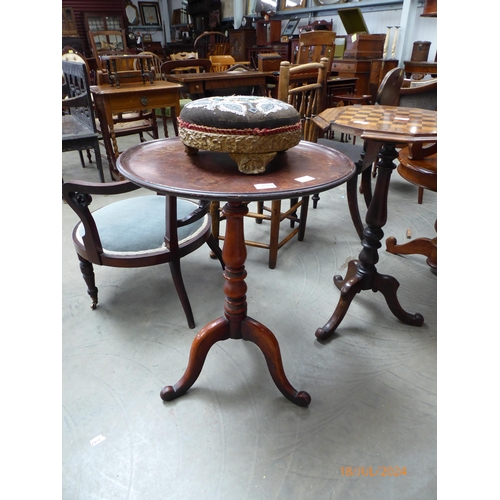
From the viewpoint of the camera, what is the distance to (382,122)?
1.28m

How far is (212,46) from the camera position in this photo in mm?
6430

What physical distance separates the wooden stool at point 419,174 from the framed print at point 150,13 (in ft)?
32.2

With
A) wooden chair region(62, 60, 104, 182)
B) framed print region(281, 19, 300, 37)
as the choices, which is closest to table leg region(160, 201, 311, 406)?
wooden chair region(62, 60, 104, 182)

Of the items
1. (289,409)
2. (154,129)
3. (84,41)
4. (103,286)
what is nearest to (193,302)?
(103,286)

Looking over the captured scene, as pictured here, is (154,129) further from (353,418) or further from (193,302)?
(353,418)

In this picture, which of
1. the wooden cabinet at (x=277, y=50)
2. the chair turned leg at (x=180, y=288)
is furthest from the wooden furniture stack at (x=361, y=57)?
the chair turned leg at (x=180, y=288)

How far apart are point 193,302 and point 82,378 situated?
0.61 m

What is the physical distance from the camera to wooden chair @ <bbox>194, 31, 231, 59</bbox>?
6262mm

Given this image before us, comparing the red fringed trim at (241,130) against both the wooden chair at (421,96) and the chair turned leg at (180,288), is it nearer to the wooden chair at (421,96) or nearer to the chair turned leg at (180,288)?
the chair turned leg at (180,288)

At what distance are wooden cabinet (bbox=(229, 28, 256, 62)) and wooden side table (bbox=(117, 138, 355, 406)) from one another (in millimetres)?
6280

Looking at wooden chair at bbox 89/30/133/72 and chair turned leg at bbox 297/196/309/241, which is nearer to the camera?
chair turned leg at bbox 297/196/309/241

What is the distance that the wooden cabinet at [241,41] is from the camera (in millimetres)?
6391

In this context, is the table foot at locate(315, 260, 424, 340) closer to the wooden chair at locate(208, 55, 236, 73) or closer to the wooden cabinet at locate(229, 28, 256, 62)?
the wooden chair at locate(208, 55, 236, 73)

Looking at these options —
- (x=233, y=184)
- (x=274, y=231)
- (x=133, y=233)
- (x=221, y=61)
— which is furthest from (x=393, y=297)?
(x=221, y=61)
